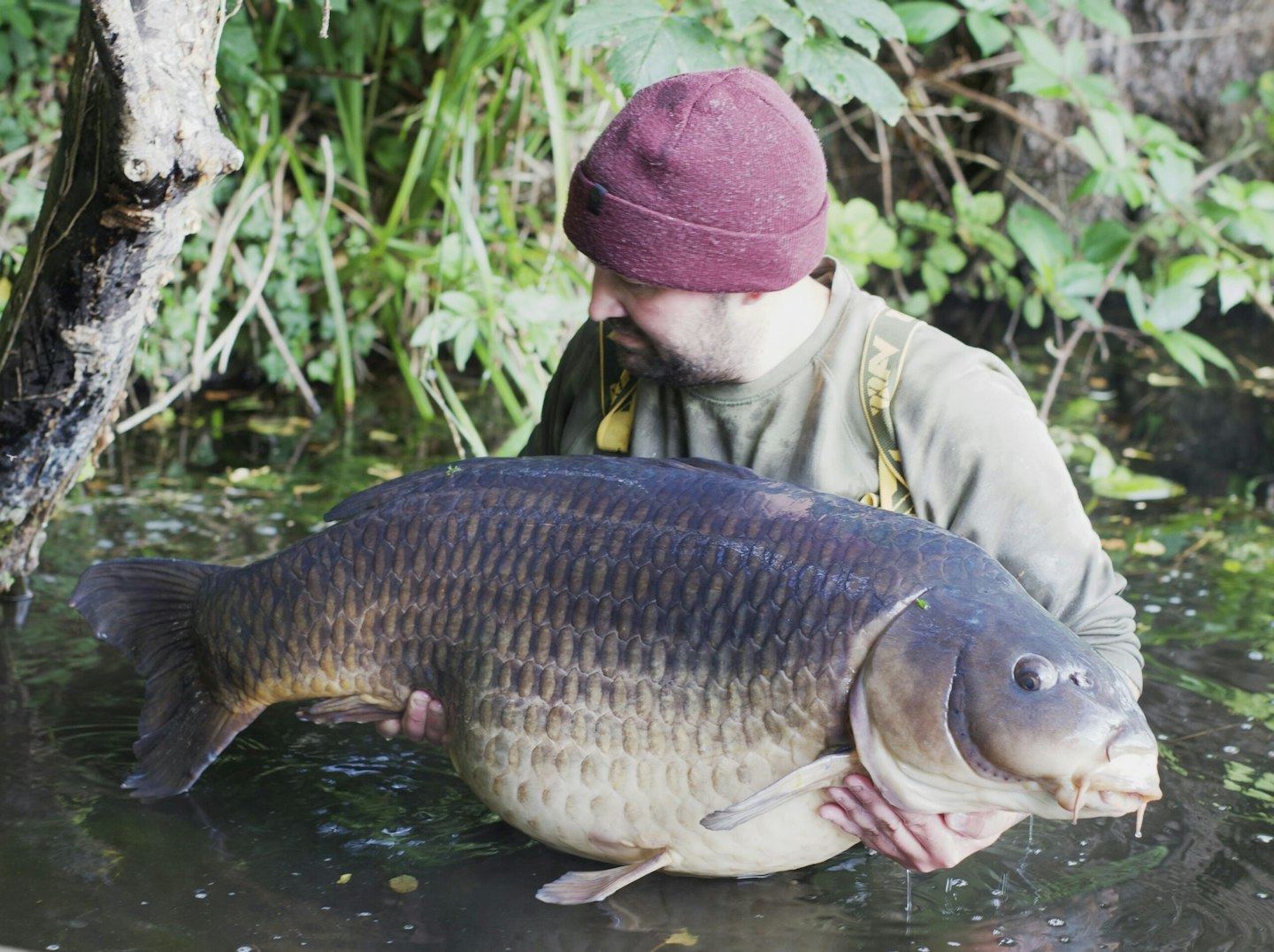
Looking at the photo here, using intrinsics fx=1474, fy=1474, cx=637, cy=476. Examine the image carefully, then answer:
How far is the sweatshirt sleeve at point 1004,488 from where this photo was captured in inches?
97.7

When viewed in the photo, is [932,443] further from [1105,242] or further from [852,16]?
[1105,242]

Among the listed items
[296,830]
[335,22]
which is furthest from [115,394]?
[335,22]

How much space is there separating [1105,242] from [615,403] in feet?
8.11

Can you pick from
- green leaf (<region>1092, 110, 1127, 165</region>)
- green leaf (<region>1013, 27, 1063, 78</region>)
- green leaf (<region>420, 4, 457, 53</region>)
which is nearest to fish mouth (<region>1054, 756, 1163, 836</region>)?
green leaf (<region>1092, 110, 1127, 165</region>)

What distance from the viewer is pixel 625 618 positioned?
229 cm

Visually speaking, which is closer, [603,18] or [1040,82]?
[603,18]

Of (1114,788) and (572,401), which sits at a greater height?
(572,401)

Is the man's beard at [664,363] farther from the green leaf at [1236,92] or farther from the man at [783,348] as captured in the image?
the green leaf at [1236,92]

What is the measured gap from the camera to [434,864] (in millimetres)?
2621

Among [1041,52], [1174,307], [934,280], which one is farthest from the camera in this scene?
[934,280]

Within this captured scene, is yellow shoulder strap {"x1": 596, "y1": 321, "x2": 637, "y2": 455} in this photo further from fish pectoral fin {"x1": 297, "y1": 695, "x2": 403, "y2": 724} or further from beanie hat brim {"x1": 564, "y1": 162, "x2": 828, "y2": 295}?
fish pectoral fin {"x1": 297, "y1": 695, "x2": 403, "y2": 724}

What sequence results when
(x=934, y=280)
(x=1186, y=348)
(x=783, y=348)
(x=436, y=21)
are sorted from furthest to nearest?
(x=934, y=280) → (x=436, y=21) → (x=1186, y=348) → (x=783, y=348)

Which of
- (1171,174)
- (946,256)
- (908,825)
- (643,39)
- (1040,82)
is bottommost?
(908,825)

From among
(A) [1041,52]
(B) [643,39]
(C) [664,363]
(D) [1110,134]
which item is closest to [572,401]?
(C) [664,363]
